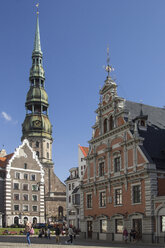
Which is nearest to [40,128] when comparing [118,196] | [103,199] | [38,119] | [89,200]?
[38,119]

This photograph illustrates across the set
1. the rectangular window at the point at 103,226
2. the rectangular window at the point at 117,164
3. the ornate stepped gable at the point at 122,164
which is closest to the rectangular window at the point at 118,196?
the ornate stepped gable at the point at 122,164

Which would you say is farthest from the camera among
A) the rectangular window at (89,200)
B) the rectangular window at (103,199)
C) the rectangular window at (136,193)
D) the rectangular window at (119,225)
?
the rectangular window at (89,200)

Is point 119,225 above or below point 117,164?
below

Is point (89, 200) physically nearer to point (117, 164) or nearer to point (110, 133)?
point (117, 164)

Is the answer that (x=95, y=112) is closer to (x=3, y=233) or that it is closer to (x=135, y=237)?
(x=135, y=237)

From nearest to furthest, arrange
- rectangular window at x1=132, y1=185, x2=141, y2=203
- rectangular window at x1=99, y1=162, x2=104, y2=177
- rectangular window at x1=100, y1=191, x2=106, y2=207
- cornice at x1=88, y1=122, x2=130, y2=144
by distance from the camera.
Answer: rectangular window at x1=132, y1=185, x2=141, y2=203 < cornice at x1=88, y1=122, x2=130, y2=144 < rectangular window at x1=100, y1=191, x2=106, y2=207 < rectangular window at x1=99, y1=162, x2=104, y2=177

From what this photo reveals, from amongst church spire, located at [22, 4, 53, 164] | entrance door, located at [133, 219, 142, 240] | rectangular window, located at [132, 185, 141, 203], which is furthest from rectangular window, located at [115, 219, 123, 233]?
church spire, located at [22, 4, 53, 164]

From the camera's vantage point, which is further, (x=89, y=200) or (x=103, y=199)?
(x=89, y=200)

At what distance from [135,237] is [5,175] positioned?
4243 centimetres

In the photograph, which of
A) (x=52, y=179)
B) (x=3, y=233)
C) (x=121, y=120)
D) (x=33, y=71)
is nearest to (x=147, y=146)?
(x=121, y=120)

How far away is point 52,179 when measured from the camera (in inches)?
3868

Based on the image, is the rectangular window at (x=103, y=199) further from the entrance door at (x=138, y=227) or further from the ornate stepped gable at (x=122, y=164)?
the entrance door at (x=138, y=227)

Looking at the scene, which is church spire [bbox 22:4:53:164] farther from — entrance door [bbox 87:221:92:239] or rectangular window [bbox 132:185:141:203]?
rectangular window [bbox 132:185:141:203]

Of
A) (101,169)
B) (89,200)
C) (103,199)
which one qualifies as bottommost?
(89,200)
